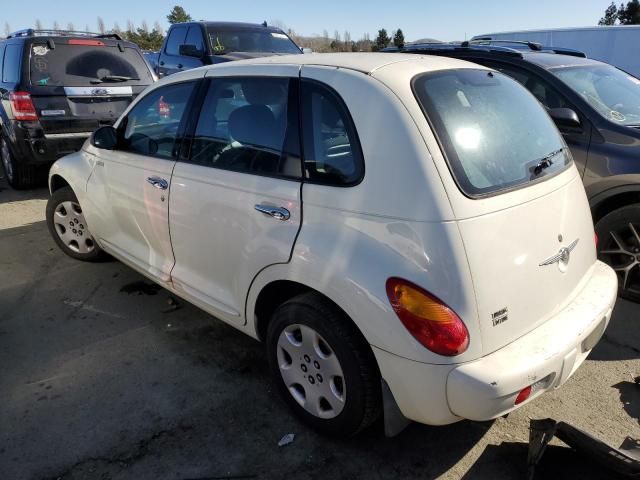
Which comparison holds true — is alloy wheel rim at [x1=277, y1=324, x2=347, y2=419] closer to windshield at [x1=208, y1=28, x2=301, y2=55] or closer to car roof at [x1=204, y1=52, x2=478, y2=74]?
car roof at [x1=204, y1=52, x2=478, y2=74]

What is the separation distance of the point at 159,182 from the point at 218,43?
5925mm

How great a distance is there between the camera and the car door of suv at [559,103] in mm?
3953

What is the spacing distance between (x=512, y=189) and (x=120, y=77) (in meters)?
6.12

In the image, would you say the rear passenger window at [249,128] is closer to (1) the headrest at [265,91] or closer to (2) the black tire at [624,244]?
(1) the headrest at [265,91]

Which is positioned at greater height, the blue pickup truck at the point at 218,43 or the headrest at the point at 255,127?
the blue pickup truck at the point at 218,43

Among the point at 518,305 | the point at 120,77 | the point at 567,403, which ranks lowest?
the point at 567,403

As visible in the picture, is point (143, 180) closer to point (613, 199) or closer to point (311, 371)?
point (311, 371)

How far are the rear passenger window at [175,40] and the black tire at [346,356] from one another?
7989mm

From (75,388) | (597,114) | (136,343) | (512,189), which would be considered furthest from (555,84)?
(75,388)

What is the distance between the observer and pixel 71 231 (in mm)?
4520

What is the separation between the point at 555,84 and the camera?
4188 mm

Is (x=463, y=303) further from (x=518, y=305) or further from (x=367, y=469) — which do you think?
(x=367, y=469)

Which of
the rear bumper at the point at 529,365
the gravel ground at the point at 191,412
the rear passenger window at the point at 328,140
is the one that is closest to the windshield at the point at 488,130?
the rear passenger window at the point at 328,140

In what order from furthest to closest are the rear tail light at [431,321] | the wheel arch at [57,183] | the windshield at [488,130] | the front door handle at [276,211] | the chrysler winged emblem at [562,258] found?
the wheel arch at [57,183] → the front door handle at [276,211] → the chrysler winged emblem at [562,258] → the windshield at [488,130] → the rear tail light at [431,321]
